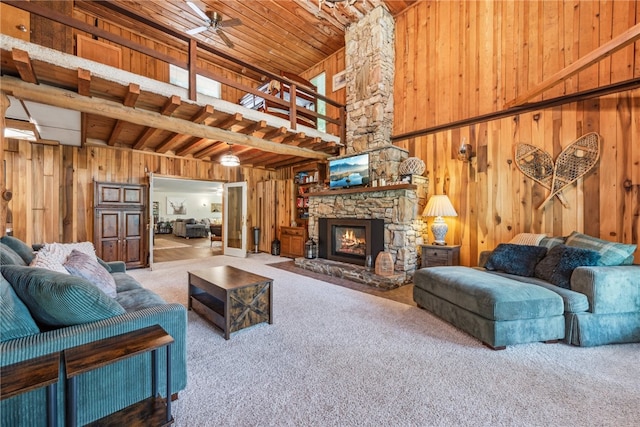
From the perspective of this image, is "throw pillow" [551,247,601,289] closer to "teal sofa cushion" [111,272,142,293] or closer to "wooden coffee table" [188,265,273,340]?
"wooden coffee table" [188,265,273,340]

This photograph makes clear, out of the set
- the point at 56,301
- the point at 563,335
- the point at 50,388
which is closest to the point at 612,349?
the point at 563,335

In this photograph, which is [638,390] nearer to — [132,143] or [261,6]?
[261,6]

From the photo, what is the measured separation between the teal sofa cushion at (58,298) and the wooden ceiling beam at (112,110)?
8.12 feet

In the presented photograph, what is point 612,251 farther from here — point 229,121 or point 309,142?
point 229,121

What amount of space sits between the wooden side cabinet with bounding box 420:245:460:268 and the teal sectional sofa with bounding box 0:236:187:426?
3.60m

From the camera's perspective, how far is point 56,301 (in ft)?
4.01

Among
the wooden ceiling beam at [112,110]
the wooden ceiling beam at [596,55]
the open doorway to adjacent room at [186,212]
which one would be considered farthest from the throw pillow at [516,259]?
the open doorway to adjacent room at [186,212]

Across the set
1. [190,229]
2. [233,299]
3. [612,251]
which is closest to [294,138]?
[233,299]

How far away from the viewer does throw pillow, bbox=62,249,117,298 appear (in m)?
2.02

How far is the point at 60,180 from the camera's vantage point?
4777mm

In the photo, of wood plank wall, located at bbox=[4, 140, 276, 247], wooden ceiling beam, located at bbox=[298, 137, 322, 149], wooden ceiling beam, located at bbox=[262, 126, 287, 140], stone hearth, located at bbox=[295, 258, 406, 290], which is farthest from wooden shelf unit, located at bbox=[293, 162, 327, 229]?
wood plank wall, located at bbox=[4, 140, 276, 247]

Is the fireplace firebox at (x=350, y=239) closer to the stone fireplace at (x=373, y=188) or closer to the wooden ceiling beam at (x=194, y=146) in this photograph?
the stone fireplace at (x=373, y=188)

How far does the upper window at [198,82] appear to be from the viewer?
610 centimetres

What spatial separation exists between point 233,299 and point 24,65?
2.84m
